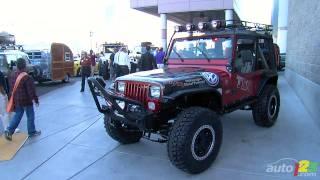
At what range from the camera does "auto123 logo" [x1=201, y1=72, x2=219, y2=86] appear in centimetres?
516

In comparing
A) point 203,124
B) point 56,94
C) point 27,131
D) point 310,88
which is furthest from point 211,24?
point 56,94

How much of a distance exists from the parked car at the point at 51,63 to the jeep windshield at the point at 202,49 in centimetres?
1139

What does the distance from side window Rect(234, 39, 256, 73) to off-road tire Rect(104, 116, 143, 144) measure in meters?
2.11

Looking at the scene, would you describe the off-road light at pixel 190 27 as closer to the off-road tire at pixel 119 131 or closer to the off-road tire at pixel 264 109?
the off-road tire at pixel 264 109

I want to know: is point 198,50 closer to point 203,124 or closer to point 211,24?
point 211,24

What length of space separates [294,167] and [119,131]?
9.22 feet

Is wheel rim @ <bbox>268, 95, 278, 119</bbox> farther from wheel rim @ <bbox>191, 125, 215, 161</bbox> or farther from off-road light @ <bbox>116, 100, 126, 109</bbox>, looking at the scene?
off-road light @ <bbox>116, 100, 126, 109</bbox>

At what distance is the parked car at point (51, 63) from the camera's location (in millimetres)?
16328

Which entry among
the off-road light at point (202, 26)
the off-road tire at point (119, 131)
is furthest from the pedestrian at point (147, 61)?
the off-road tire at point (119, 131)

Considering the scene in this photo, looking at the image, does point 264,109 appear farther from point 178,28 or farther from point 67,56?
point 67,56

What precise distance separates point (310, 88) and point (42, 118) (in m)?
6.55

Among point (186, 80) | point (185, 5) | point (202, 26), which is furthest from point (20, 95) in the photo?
point (185, 5)

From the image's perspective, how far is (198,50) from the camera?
615 cm

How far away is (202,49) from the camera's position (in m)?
6.11
